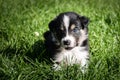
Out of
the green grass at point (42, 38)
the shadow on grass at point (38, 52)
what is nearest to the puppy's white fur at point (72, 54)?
the green grass at point (42, 38)

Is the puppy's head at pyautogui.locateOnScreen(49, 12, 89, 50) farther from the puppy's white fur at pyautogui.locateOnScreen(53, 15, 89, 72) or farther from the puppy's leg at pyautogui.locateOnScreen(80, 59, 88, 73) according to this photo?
the puppy's leg at pyautogui.locateOnScreen(80, 59, 88, 73)

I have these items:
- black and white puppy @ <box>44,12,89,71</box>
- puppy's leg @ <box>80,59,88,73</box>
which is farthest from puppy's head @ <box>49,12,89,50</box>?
puppy's leg @ <box>80,59,88,73</box>

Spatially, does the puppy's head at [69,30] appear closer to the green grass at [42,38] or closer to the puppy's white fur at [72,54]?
the puppy's white fur at [72,54]

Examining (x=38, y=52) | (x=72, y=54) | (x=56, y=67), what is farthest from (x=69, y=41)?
(x=38, y=52)

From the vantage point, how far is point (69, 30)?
20.7ft

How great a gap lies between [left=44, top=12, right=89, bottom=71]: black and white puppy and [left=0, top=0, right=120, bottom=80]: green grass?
0.20 m

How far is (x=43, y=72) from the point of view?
598cm

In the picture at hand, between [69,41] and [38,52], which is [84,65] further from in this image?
[38,52]

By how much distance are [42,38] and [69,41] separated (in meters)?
1.55

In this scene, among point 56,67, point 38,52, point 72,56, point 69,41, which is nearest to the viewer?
point 56,67

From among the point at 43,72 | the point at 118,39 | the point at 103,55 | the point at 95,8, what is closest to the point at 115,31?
the point at 118,39

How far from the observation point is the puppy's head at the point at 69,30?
20.6 ft

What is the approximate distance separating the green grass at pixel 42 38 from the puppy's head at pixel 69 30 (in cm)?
40

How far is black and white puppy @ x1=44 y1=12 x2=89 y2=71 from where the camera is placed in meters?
6.28
